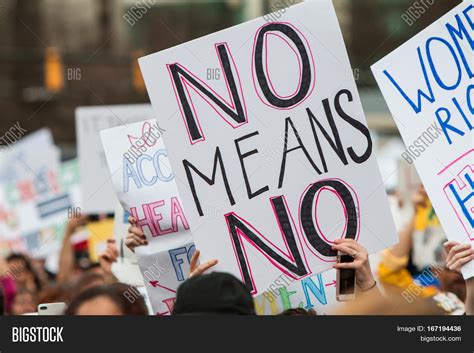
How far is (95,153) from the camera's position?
25.3ft

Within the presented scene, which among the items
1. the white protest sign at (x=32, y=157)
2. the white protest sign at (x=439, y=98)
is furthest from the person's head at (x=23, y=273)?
the white protest sign at (x=439, y=98)

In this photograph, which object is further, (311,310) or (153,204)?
(153,204)

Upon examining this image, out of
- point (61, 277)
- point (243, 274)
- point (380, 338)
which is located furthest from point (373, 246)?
point (61, 277)

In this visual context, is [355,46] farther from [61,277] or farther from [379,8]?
[61,277]

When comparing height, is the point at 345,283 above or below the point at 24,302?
below

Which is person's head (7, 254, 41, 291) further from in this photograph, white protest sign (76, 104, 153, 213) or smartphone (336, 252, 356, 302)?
smartphone (336, 252, 356, 302)

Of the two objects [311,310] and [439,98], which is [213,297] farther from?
[439,98]

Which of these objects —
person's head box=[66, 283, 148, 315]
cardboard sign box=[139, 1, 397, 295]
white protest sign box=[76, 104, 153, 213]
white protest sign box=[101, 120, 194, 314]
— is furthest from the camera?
white protest sign box=[76, 104, 153, 213]

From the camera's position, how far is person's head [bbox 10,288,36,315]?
7886mm

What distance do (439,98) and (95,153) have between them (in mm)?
3662

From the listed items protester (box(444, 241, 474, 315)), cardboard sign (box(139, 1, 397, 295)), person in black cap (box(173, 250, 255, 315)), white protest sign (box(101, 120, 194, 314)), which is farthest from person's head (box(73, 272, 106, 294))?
person in black cap (box(173, 250, 255, 315))

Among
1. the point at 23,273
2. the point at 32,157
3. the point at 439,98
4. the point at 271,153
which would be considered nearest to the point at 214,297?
the point at 271,153

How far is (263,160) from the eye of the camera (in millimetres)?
4281

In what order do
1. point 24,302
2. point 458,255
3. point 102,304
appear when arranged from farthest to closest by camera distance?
point 24,302 < point 458,255 < point 102,304
